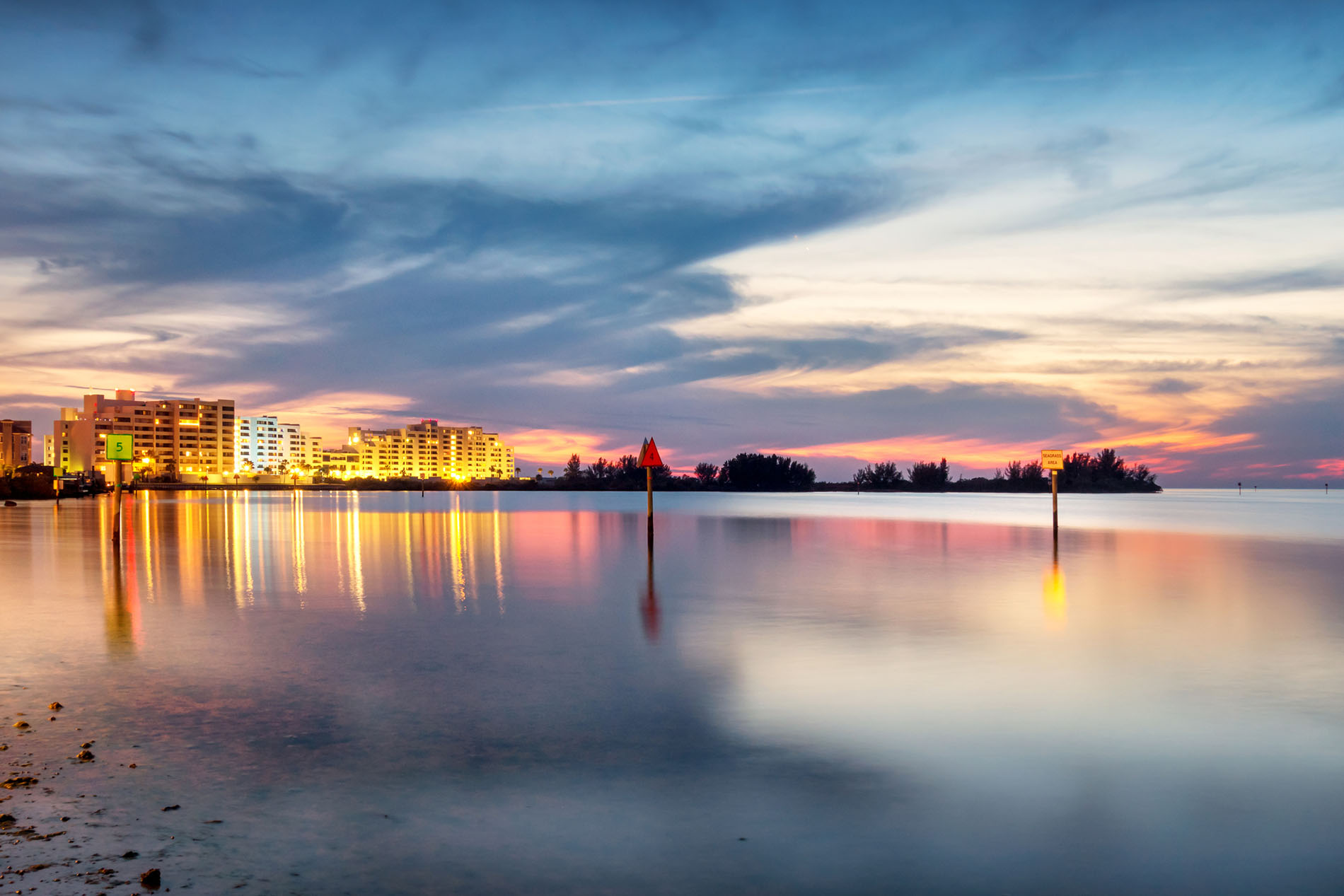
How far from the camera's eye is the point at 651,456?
30.7 metres

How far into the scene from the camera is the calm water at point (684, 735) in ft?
19.1

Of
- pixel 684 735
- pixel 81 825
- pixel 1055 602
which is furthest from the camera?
pixel 1055 602

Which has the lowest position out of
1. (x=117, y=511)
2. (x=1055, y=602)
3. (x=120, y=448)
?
(x=1055, y=602)

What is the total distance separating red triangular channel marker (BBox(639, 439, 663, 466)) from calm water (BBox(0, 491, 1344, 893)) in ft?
29.1

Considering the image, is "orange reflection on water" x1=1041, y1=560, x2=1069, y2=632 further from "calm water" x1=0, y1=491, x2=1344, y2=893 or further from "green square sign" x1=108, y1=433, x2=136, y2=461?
"green square sign" x1=108, y1=433, x2=136, y2=461

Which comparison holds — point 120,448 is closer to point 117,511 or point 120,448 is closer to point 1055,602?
point 117,511

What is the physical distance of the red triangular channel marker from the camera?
98.5 ft

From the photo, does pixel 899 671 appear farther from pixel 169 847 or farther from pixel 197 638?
Answer: pixel 197 638

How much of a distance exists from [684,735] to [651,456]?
22.0m

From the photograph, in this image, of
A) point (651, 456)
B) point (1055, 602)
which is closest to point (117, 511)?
point (651, 456)

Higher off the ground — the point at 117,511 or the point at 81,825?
the point at 117,511

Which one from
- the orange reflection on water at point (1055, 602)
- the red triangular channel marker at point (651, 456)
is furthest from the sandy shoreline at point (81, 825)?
the red triangular channel marker at point (651, 456)

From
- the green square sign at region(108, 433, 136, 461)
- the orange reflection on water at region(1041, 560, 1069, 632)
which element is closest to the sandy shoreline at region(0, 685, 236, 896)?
the orange reflection on water at region(1041, 560, 1069, 632)

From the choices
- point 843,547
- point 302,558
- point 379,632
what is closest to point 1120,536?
point 843,547
